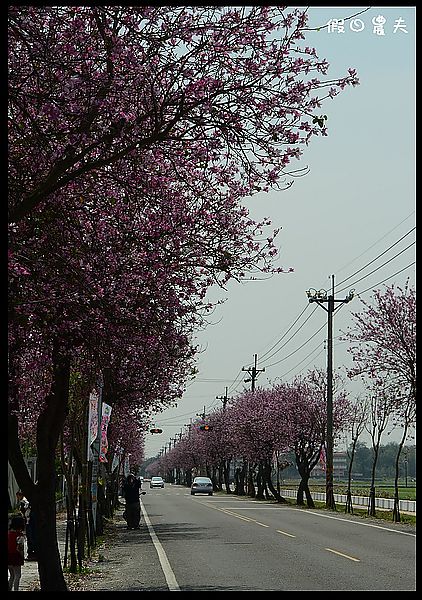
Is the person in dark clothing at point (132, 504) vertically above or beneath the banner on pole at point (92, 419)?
beneath

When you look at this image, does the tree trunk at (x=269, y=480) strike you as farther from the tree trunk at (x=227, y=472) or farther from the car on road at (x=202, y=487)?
the tree trunk at (x=227, y=472)

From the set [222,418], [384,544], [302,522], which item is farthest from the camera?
[222,418]

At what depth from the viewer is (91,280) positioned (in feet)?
39.1

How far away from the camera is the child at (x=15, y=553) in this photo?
45.7 feet

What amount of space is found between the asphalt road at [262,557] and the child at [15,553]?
2.07 m

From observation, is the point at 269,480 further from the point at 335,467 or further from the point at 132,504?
the point at 335,467

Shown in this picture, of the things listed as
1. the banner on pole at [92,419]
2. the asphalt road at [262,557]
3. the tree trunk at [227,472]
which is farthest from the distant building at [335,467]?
the banner on pole at [92,419]

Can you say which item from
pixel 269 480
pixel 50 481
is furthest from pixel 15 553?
pixel 269 480

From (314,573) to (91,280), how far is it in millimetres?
8189

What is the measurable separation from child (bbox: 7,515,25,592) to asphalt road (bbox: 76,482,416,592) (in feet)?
6.79

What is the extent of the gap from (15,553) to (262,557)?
8186 mm

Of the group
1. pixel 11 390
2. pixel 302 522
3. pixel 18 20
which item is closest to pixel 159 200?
pixel 11 390
